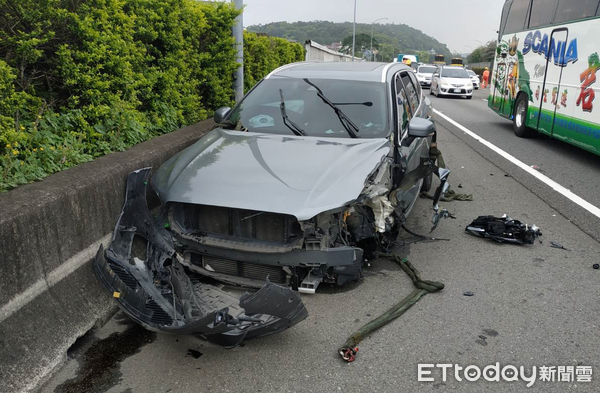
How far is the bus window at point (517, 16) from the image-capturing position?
1273cm

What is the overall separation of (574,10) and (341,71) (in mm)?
6682

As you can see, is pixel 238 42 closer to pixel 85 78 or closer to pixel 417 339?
pixel 85 78

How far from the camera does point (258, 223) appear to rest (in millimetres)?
3891

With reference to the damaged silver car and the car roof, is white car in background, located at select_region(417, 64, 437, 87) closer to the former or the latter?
the car roof

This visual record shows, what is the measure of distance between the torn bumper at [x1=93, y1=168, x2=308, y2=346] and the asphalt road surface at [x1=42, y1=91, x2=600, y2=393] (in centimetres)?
27

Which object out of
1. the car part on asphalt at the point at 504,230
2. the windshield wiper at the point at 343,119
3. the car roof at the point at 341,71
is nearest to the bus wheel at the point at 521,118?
the car roof at the point at 341,71

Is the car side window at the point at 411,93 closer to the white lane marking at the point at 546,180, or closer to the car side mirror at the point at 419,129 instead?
the car side mirror at the point at 419,129

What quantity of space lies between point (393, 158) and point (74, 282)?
2926mm

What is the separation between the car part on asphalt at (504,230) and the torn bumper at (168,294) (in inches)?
112

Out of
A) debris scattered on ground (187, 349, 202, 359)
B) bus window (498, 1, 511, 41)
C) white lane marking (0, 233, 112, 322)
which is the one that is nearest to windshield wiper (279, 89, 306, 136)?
white lane marking (0, 233, 112, 322)

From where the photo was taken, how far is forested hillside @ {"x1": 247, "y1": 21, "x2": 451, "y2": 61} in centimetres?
9822

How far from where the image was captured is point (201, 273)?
4.13 meters

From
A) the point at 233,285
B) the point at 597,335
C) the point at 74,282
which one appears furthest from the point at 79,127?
the point at 597,335

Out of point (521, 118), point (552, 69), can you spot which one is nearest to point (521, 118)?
point (521, 118)
